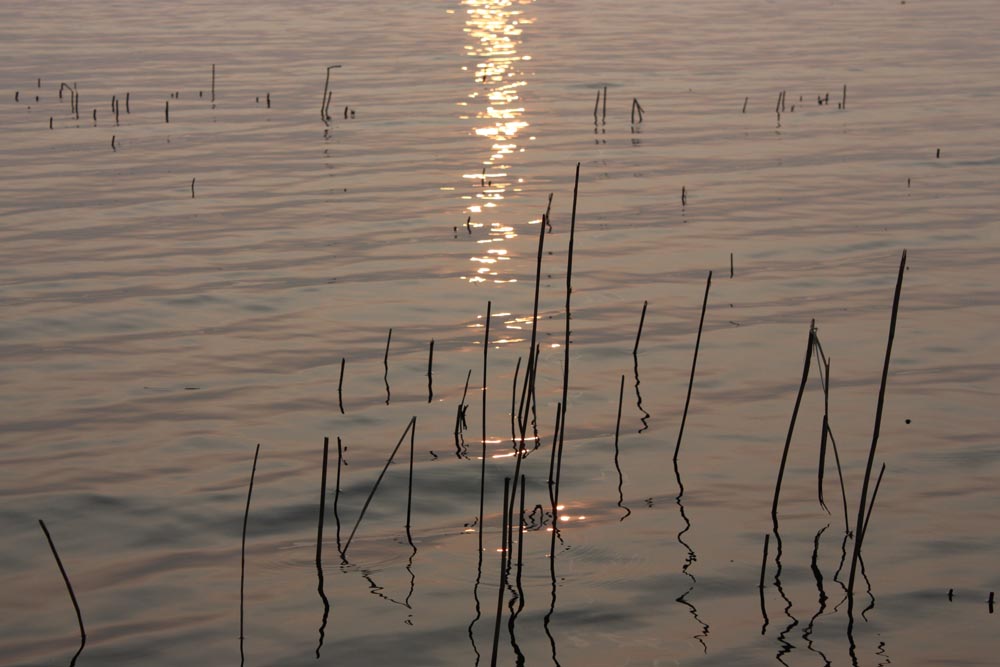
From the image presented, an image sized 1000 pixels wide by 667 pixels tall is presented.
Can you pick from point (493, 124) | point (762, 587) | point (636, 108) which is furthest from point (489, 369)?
point (636, 108)

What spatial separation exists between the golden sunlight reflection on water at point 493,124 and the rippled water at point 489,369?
0.10 metres

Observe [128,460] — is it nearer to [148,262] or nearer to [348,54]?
[148,262]

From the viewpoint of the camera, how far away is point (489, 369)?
400 inches

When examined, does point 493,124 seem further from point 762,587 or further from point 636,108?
point 762,587

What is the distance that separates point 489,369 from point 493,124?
11.8m

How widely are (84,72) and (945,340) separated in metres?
19.9

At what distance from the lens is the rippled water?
662cm

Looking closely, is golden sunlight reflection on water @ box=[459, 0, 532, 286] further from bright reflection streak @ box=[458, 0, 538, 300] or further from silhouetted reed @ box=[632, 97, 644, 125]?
silhouetted reed @ box=[632, 97, 644, 125]

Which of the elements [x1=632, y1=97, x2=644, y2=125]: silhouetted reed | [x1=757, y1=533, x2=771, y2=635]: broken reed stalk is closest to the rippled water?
[x1=757, y1=533, x2=771, y2=635]: broken reed stalk

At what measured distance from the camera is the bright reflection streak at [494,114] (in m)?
14.4

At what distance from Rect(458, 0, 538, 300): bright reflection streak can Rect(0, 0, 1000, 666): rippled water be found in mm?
100

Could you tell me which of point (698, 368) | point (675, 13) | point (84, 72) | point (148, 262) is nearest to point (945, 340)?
point (698, 368)

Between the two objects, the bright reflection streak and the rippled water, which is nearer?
the rippled water

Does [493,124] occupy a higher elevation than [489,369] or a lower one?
higher
